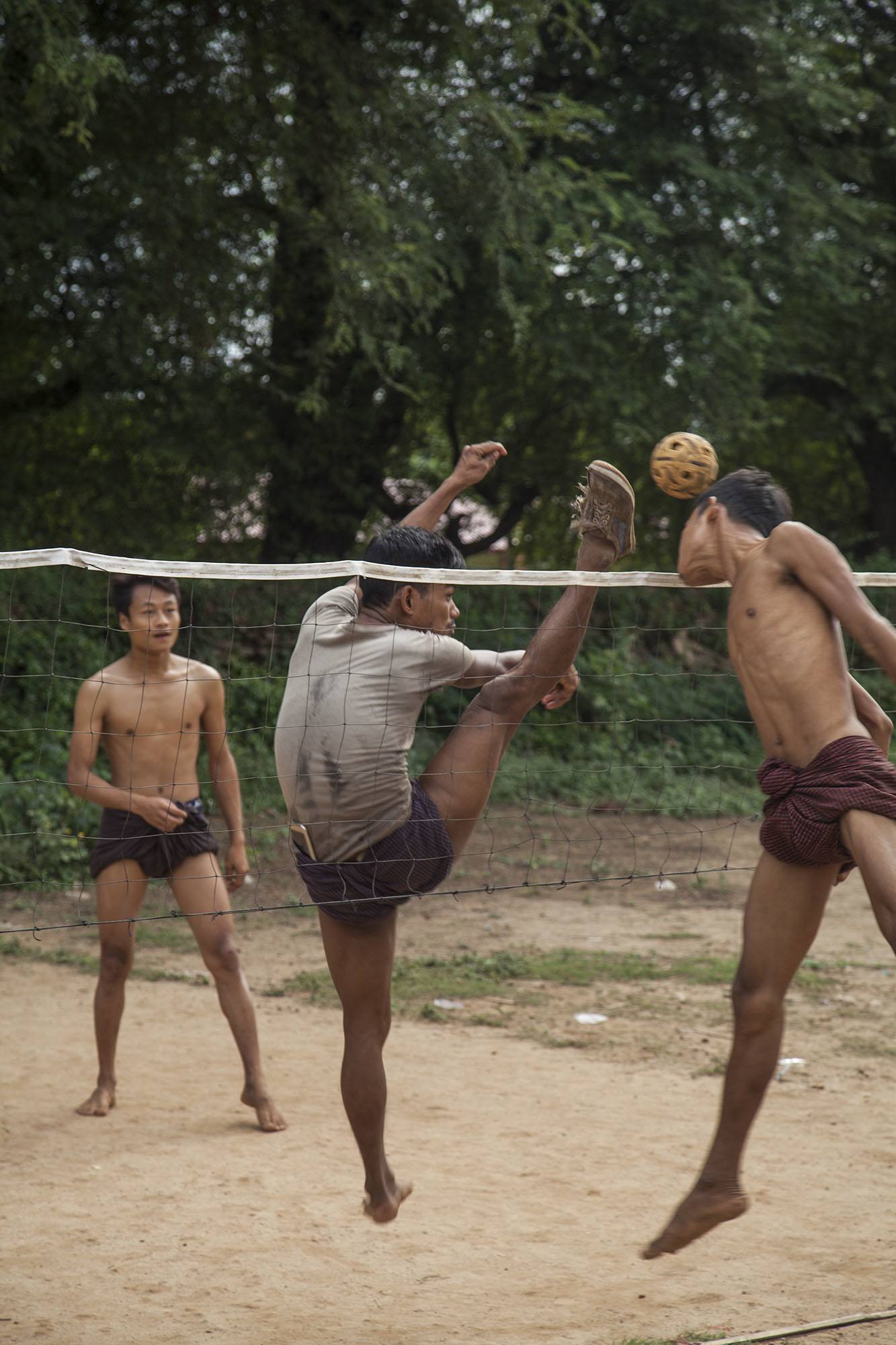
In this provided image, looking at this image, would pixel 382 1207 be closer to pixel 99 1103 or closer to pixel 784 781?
pixel 784 781

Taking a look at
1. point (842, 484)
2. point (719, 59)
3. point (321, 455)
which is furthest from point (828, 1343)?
point (842, 484)

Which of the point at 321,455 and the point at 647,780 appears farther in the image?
the point at 321,455

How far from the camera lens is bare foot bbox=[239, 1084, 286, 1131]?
554 centimetres

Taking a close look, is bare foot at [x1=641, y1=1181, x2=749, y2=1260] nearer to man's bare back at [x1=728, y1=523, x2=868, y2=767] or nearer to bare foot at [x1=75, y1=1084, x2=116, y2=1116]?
man's bare back at [x1=728, y1=523, x2=868, y2=767]

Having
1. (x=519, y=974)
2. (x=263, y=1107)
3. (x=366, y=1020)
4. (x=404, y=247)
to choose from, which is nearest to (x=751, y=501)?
(x=366, y=1020)

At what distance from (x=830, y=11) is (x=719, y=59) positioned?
171 cm

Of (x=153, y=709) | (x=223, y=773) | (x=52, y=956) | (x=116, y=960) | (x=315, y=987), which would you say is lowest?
(x=52, y=956)

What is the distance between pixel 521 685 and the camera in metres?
4.17

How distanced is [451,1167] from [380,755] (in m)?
2.12

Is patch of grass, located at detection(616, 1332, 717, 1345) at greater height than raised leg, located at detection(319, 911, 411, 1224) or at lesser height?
lesser

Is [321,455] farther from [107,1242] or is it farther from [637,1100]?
[107,1242]

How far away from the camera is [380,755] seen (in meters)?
3.94

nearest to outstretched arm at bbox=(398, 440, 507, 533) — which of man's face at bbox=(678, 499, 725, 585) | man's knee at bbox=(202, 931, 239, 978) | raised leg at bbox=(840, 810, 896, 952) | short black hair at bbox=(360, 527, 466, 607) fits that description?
short black hair at bbox=(360, 527, 466, 607)

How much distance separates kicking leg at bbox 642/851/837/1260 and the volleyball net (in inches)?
153
